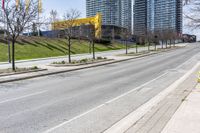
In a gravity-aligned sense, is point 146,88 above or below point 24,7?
below

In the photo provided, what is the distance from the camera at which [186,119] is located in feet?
25.8

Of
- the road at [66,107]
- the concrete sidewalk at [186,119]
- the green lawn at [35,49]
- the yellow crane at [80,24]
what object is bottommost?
the road at [66,107]

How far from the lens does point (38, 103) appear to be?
11125mm

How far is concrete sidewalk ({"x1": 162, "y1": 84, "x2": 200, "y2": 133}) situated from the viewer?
6949 mm

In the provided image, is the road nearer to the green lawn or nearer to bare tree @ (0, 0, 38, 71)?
bare tree @ (0, 0, 38, 71)

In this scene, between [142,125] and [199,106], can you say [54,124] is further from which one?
[199,106]

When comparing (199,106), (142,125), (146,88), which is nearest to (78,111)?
(142,125)

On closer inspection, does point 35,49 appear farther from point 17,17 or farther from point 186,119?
point 186,119

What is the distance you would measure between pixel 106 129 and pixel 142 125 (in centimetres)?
84

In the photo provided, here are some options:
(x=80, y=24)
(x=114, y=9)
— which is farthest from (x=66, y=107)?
(x=114, y=9)

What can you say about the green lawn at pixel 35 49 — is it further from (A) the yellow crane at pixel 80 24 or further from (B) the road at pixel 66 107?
(B) the road at pixel 66 107

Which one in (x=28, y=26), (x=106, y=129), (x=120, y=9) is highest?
(x=120, y=9)

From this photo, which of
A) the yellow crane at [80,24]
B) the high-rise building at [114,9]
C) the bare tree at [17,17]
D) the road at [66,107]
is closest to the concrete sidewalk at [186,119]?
the road at [66,107]

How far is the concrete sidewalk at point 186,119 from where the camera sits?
22.8 ft
